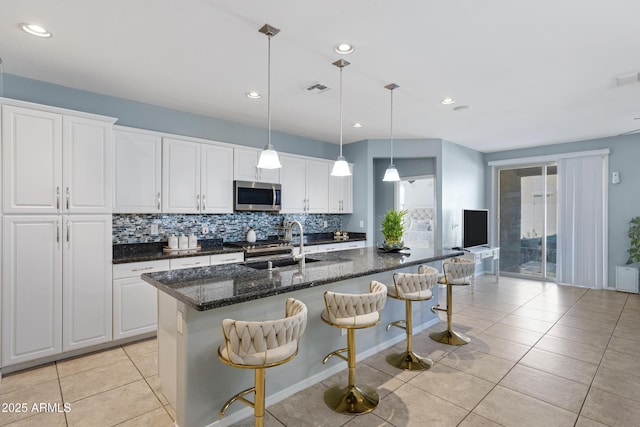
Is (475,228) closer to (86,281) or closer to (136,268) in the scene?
(136,268)

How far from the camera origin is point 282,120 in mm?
4680

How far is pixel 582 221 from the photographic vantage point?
5977 mm

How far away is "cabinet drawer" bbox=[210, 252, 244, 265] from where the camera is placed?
3.95 meters

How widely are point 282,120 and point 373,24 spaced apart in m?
2.57

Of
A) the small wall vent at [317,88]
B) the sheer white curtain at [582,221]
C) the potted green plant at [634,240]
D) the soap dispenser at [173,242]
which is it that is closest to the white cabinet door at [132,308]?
the soap dispenser at [173,242]

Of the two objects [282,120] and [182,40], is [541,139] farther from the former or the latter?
[182,40]

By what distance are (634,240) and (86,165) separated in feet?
25.3

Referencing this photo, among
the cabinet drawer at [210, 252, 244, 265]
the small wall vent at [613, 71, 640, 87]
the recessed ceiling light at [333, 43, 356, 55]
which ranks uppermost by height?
the recessed ceiling light at [333, 43, 356, 55]

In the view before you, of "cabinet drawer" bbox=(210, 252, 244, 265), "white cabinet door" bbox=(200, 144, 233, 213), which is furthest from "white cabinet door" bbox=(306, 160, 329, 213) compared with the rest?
"cabinet drawer" bbox=(210, 252, 244, 265)

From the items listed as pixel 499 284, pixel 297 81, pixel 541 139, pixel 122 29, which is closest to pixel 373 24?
pixel 297 81

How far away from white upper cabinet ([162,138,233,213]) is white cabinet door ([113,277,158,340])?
956 mm

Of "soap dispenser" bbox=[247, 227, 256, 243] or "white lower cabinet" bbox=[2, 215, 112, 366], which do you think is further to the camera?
"soap dispenser" bbox=[247, 227, 256, 243]

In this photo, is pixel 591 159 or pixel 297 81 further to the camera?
pixel 591 159

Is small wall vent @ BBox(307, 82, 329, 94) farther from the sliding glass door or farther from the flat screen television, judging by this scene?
the sliding glass door
